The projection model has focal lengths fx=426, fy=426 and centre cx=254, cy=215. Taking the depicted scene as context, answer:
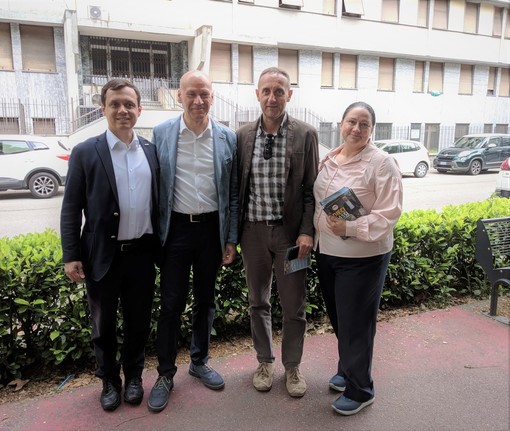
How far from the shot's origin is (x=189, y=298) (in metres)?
3.47

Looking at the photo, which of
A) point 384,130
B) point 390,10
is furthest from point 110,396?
point 390,10

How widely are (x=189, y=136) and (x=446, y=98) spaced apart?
2696 centimetres

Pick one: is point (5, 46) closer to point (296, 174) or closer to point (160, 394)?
point (296, 174)

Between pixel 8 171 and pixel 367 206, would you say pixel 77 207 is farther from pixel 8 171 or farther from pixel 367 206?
pixel 8 171

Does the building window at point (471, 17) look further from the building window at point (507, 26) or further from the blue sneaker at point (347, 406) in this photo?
the blue sneaker at point (347, 406)

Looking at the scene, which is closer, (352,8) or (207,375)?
(207,375)

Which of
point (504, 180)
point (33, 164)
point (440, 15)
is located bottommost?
point (504, 180)

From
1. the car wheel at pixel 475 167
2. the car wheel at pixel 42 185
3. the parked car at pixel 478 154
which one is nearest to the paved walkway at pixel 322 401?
the car wheel at pixel 42 185

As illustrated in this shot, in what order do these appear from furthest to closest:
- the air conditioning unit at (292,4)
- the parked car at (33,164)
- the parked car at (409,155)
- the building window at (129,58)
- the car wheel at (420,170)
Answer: the air conditioning unit at (292,4), the building window at (129,58), the car wheel at (420,170), the parked car at (409,155), the parked car at (33,164)

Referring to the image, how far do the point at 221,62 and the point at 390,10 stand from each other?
10232 millimetres

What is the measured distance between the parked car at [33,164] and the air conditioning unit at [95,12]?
8388 millimetres

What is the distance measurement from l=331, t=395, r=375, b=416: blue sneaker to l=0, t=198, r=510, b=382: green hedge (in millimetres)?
1105

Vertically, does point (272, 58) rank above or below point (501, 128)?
above

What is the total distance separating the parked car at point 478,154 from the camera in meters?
18.4
